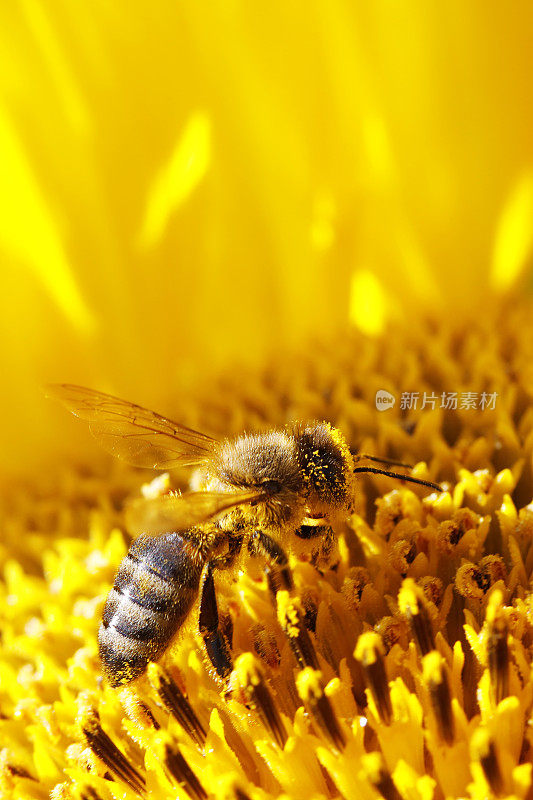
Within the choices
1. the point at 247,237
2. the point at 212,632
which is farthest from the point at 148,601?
the point at 247,237

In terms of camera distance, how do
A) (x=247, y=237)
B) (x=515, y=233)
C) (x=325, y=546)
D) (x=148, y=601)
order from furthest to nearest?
(x=247, y=237) < (x=515, y=233) < (x=325, y=546) < (x=148, y=601)

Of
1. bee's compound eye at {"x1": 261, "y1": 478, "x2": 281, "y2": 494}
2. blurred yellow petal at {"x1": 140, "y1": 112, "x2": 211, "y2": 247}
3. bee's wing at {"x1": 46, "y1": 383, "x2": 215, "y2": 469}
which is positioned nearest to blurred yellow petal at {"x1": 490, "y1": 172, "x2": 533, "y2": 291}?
blurred yellow petal at {"x1": 140, "y1": 112, "x2": 211, "y2": 247}

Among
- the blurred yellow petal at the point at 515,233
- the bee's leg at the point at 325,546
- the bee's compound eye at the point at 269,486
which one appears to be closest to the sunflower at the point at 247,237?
the blurred yellow petal at the point at 515,233

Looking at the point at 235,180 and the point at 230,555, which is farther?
the point at 235,180

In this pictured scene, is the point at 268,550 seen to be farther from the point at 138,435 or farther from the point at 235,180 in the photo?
the point at 235,180

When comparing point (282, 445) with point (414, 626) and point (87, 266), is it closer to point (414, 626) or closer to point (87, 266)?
point (414, 626)

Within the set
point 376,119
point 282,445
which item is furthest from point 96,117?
point 282,445
